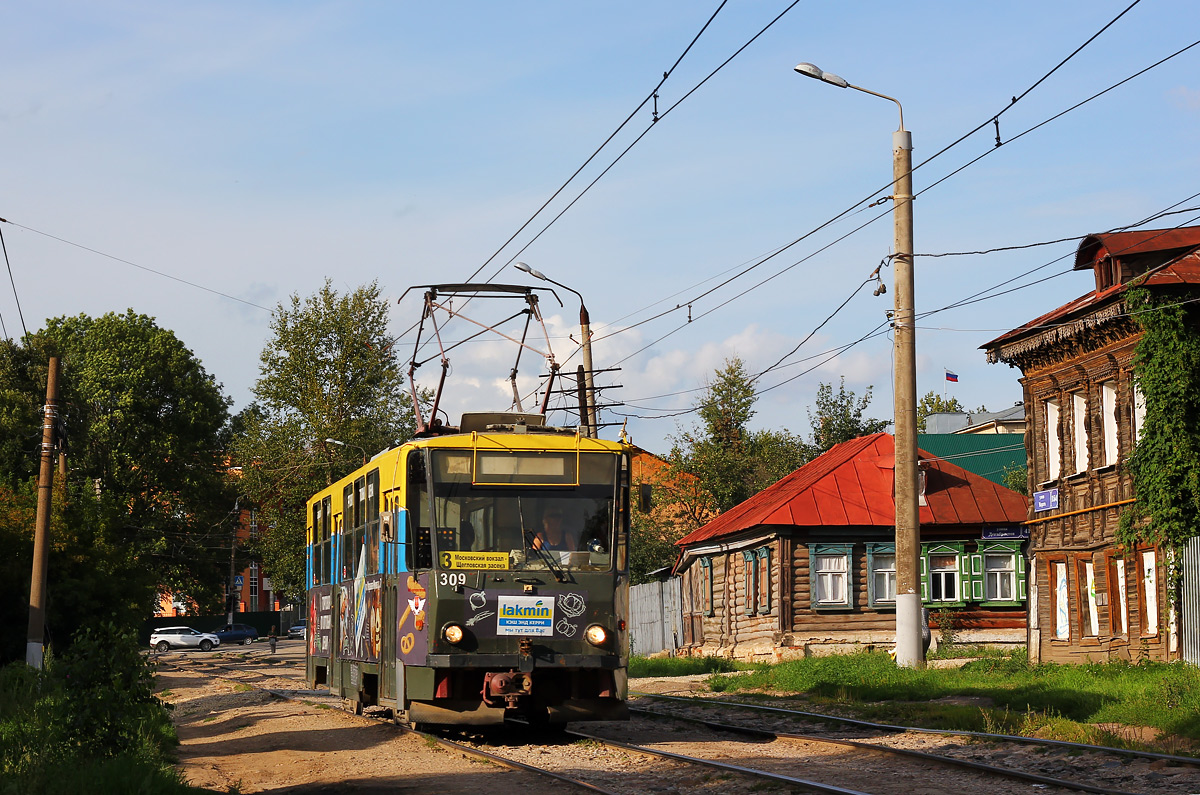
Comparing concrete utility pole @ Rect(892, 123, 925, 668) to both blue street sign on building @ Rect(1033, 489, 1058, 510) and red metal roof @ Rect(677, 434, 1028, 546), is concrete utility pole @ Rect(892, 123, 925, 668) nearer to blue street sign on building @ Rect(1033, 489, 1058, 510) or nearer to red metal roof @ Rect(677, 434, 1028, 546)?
blue street sign on building @ Rect(1033, 489, 1058, 510)

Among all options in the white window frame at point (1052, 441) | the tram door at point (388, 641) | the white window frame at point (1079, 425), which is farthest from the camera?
the white window frame at point (1052, 441)

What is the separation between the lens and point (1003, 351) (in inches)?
1136

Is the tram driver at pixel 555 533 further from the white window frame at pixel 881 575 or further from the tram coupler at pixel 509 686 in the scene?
the white window frame at pixel 881 575

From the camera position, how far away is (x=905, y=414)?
21.3 metres

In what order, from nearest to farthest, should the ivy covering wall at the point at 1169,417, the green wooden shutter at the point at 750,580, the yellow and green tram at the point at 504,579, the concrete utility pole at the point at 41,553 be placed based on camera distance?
the yellow and green tram at the point at 504,579 → the ivy covering wall at the point at 1169,417 → the concrete utility pole at the point at 41,553 → the green wooden shutter at the point at 750,580

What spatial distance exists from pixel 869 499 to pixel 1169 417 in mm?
13589

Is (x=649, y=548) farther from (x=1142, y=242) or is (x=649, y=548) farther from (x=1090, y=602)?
(x=1142, y=242)

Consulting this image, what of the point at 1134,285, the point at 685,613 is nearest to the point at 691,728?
the point at 1134,285

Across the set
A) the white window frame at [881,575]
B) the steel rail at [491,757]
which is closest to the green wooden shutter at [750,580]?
the white window frame at [881,575]

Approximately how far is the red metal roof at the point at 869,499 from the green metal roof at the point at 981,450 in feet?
58.9

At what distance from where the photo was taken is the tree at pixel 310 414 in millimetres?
53094

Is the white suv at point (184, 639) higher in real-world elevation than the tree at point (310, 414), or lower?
lower

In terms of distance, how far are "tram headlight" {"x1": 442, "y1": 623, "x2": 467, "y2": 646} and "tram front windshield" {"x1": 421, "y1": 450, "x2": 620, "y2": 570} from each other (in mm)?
591

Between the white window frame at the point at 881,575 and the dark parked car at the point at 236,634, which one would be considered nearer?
the white window frame at the point at 881,575
